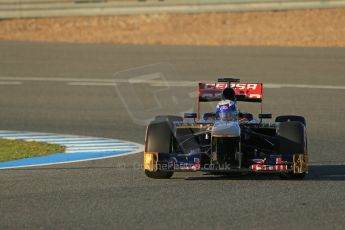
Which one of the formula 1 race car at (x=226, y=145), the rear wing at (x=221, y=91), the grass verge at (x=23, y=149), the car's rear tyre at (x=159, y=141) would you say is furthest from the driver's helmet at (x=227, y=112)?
the grass verge at (x=23, y=149)

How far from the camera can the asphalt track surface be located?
1020 cm

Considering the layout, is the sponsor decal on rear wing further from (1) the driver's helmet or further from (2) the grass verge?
(2) the grass verge

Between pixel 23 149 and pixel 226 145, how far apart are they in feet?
15.4

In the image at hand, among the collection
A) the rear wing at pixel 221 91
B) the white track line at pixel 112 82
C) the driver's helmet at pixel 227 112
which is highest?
the white track line at pixel 112 82

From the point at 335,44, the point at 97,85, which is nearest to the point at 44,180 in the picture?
the point at 97,85

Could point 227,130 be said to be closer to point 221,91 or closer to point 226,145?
point 226,145

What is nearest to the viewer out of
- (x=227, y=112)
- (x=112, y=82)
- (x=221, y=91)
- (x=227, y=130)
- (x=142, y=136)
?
(x=227, y=130)

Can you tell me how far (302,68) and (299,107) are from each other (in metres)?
5.05

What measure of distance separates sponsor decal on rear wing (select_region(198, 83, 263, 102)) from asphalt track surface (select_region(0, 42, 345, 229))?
115cm

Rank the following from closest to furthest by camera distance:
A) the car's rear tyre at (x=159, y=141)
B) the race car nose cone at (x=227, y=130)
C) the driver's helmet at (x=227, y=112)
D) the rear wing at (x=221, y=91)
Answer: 1. the race car nose cone at (x=227, y=130)
2. the car's rear tyre at (x=159, y=141)
3. the driver's helmet at (x=227, y=112)
4. the rear wing at (x=221, y=91)

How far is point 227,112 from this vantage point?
13.3m

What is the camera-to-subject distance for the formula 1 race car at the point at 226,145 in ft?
40.8

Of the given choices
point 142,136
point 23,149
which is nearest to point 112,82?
point 142,136

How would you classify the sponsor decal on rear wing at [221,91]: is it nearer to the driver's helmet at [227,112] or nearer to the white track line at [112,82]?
the driver's helmet at [227,112]
